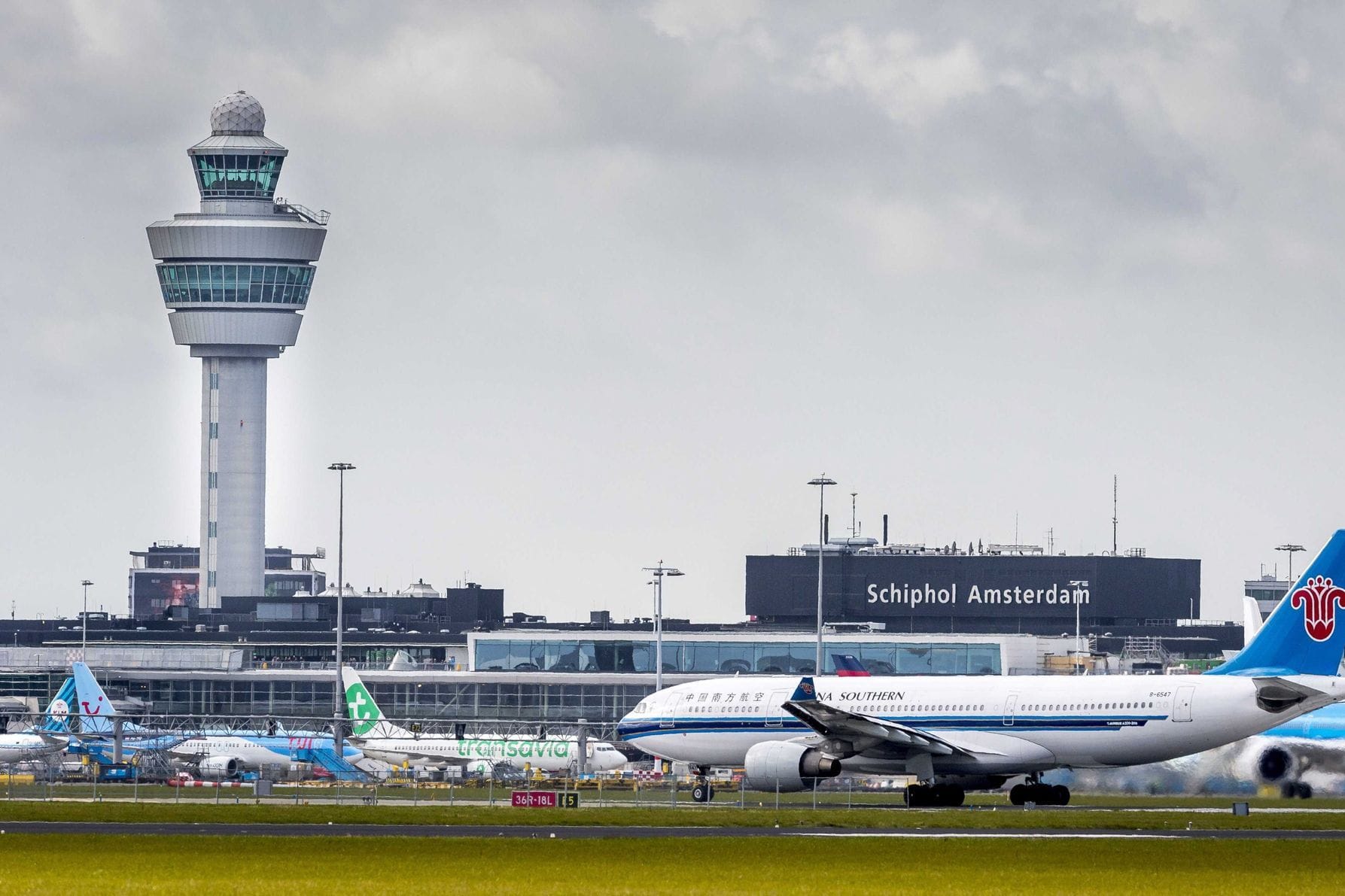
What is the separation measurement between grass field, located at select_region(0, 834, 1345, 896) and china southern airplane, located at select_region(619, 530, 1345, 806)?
17.9 metres

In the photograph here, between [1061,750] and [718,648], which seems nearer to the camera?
[1061,750]

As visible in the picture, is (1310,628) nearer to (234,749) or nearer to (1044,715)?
(1044,715)

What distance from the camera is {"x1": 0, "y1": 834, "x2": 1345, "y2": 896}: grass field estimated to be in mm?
42125

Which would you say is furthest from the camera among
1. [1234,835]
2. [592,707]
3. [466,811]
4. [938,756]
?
[592,707]

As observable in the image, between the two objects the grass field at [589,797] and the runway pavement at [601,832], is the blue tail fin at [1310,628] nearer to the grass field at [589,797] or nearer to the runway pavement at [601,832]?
the grass field at [589,797]

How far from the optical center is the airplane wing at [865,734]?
244 ft

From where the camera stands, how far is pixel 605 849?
2041 inches

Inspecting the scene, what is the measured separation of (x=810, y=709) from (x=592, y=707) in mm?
98029

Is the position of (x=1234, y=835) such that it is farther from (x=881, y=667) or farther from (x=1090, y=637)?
(x=1090, y=637)

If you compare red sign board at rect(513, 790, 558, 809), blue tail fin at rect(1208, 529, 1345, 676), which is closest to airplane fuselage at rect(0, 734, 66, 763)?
red sign board at rect(513, 790, 558, 809)

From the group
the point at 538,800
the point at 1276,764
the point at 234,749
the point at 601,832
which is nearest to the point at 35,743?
the point at 234,749

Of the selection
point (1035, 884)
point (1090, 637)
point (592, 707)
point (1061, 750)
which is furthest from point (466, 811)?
point (1090, 637)

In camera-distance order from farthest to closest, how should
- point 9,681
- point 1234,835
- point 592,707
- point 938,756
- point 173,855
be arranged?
point 9,681 < point 592,707 < point 938,756 < point 1234,835 < point 173,855

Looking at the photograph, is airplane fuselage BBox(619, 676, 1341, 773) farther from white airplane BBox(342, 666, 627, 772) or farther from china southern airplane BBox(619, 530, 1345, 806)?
white airplane BBox(342, 666, 627, 772)
